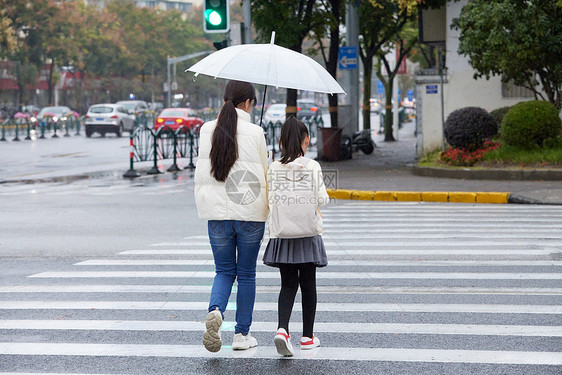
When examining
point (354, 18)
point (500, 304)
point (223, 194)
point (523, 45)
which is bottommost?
point (500, 304)

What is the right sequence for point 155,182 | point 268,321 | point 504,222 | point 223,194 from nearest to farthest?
point 223,194 < point 268,321 < point 504,222 < point 155,182

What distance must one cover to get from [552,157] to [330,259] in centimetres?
1079

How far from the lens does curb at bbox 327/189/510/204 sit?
15.8 metres

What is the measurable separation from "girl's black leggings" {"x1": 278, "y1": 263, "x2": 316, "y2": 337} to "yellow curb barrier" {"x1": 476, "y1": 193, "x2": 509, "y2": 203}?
1051cm

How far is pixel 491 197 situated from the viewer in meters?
15.8

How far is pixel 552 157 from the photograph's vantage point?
1891cm

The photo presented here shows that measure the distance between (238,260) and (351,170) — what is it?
1657 centimetres

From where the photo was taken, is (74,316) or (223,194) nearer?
(223,194)

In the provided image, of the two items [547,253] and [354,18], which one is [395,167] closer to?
[354,18]

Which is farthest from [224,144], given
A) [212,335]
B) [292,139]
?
[212,335]

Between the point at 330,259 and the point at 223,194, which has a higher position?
the point at 223,194

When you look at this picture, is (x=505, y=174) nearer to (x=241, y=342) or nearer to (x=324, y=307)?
(x=324, y=307)

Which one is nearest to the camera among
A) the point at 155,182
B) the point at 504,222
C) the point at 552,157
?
the point at 504,222

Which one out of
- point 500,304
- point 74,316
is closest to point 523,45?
point 500,304
